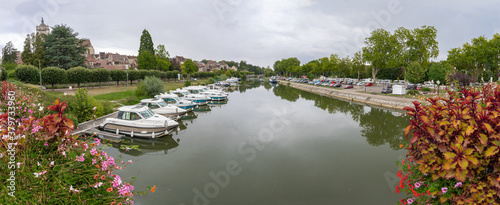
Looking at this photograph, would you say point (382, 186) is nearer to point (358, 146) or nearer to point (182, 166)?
point (358, 146)

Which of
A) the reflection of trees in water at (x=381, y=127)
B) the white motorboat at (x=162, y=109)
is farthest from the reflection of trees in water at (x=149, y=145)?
the reflection of trees in water at (x=381, y=127)

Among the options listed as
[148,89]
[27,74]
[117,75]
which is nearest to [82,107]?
[148,89]

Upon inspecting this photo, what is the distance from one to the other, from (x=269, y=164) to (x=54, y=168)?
8.84 m

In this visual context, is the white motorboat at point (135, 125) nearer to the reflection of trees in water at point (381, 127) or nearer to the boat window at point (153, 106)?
the boat window at point (153, 106)

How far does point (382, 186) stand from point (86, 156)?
9655mm

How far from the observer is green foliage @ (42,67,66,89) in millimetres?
29031

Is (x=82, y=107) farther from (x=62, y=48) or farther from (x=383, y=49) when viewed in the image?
(x=383, y=49)

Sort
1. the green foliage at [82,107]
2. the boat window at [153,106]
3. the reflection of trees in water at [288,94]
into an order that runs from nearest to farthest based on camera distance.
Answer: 1. the green foliage at [82,107]
2. the boat window at [153,106]
3. the reflection of trees in water at [288,94]

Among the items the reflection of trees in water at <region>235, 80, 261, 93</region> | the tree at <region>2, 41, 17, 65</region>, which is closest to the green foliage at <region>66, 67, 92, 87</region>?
the reflection of trees in water at <region>235, 80, 261, 93</region>

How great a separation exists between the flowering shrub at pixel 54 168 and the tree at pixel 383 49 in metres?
53.7

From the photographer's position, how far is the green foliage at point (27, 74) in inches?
1080

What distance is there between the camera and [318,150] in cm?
1283

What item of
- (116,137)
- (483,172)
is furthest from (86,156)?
(116,137)

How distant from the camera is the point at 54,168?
3287 mm
